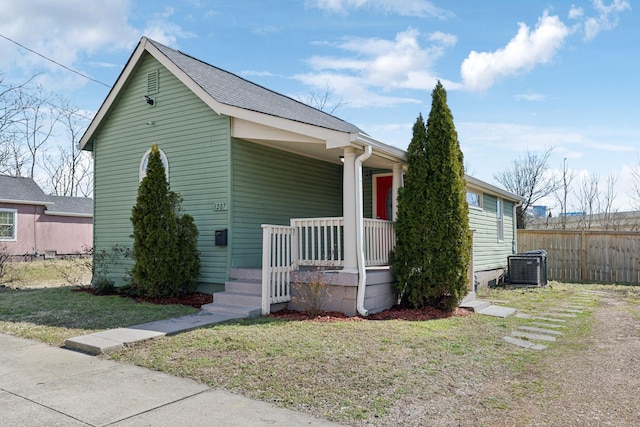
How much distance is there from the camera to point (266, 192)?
895cm

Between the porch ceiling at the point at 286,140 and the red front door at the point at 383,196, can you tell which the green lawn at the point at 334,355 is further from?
the red front door at the point at 383,196

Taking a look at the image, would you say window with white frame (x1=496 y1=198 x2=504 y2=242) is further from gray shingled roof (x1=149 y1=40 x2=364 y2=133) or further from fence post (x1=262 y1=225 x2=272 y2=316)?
fence post (x1=262 y1=225 x2=272 y2=316)

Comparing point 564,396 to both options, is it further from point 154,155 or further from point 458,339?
point 154,155

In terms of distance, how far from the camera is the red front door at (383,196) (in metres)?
10.9

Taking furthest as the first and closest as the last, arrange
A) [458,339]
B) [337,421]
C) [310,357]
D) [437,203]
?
[437,203], [458,339], [310,357], [337,421]

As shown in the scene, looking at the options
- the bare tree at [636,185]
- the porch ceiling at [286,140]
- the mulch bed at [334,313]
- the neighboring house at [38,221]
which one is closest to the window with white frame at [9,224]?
the neighboring house at [38,221]

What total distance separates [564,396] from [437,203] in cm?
402

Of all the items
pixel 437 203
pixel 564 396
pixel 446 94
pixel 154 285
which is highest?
pixel 446 94

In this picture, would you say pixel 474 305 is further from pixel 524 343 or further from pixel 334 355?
pixel 334 355

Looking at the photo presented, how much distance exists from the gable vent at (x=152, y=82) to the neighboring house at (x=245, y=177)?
2cm

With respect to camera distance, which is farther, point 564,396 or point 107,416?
point 564,396

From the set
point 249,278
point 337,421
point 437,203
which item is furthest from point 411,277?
point 337,421

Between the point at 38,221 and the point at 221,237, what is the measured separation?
18.7m

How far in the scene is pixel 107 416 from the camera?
3244 millimetres
